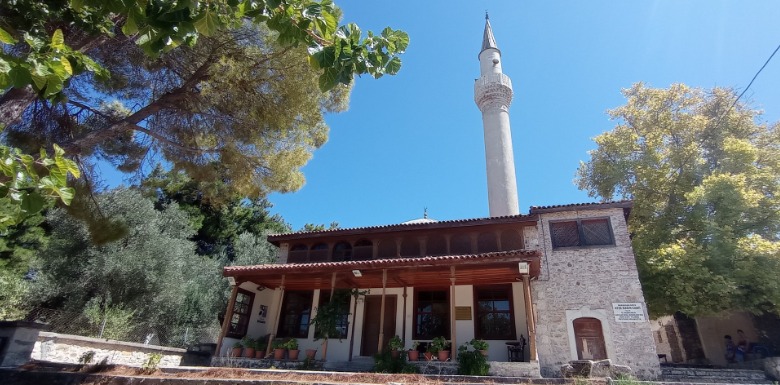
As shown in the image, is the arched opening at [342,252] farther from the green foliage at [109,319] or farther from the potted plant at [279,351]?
the green foliage at [109,319]

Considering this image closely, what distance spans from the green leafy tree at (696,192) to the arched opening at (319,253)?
9996 millimetres

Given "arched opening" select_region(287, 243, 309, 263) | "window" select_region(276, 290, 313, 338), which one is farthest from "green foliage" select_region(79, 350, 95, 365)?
"arched opening" select_region(287, 243, 309, 263)

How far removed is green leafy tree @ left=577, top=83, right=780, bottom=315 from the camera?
1129cm

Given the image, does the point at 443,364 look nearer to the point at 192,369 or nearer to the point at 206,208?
the point at 192,369

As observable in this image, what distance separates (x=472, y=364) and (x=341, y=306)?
3.99 meters

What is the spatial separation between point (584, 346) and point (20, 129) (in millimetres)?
13213

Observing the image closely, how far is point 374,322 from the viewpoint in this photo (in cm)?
1195

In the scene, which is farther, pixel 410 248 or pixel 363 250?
pixel 363 250

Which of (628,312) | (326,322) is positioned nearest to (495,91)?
(628,312)

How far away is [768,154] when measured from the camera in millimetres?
14070

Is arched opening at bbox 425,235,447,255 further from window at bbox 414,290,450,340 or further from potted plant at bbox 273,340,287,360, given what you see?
potted plant at bbox 273,340,287,360

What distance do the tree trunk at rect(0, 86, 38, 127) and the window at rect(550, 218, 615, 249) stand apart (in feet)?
37.5

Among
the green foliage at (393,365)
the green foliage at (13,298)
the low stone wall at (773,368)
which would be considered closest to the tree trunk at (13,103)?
the green foliage at (393,365)

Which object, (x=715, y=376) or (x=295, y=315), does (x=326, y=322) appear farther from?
(x=715, y=376)
